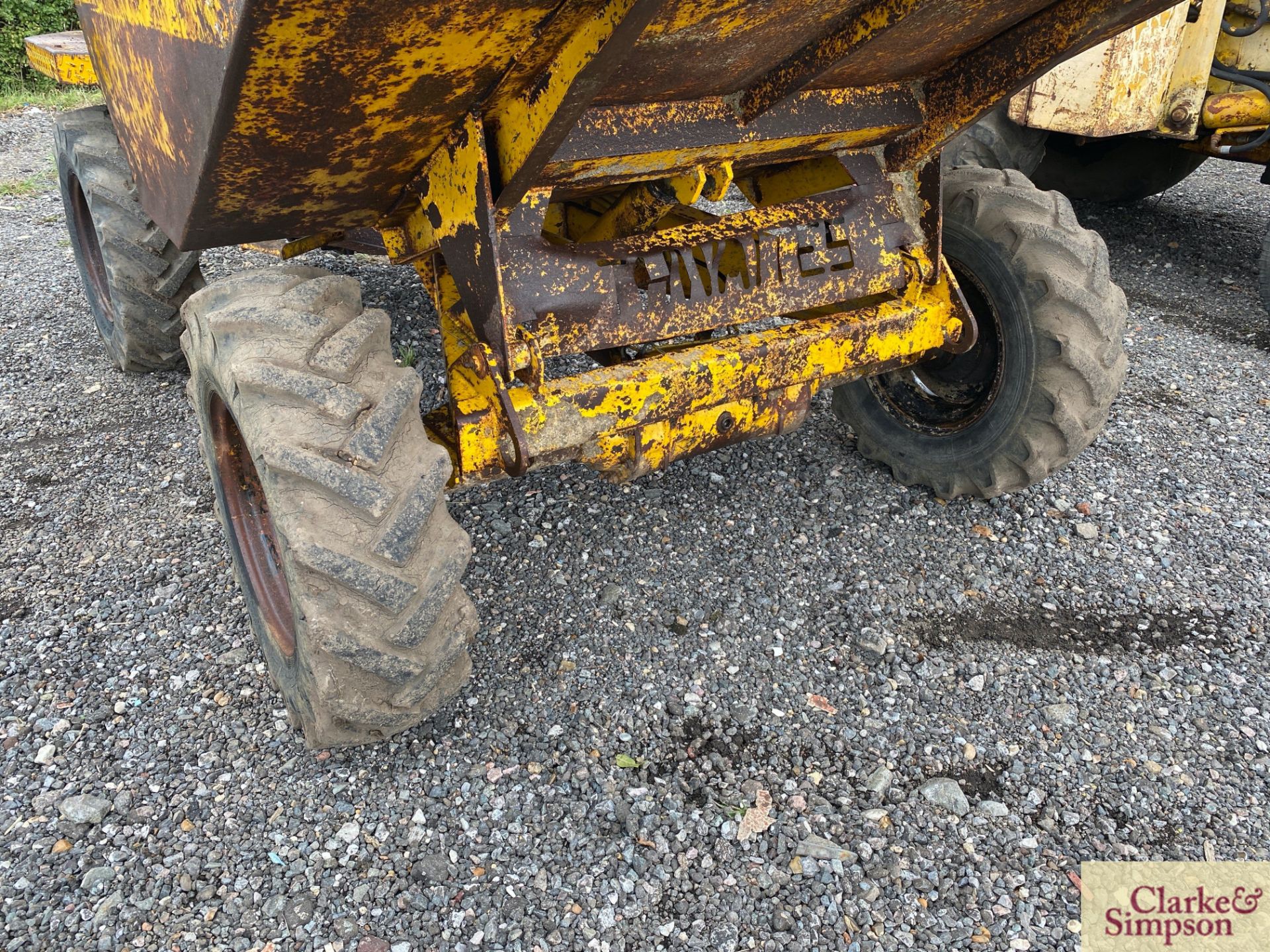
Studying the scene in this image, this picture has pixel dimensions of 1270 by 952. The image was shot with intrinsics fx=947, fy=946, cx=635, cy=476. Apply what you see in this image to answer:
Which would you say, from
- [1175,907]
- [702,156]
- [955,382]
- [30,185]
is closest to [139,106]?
[702,156]

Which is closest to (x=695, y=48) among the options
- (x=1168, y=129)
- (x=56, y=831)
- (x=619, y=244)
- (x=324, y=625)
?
(x=619, y=244)

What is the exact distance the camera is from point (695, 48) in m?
2.02

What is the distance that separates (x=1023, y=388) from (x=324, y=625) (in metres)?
2.18

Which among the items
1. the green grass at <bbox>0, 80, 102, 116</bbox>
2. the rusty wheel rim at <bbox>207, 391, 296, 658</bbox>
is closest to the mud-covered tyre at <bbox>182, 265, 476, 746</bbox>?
the rusty wheel rim at <bbox>207, 391, 296, 658</bbox>

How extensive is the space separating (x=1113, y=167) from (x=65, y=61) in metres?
6.05

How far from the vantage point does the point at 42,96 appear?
433 inches

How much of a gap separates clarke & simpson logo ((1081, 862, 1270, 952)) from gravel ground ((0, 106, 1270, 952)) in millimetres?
47

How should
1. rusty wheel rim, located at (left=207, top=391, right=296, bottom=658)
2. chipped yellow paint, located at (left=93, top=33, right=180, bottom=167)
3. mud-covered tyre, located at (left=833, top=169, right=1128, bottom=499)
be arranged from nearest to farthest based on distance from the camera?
chipped yellow paint, located at (left=93, top=33, right=180, bottom=167)
rusty wheel rim, located at (left=207, top=391, right=296, bottom=658)
mud-covered tyre, located at (left=833, top=169, right=1128, bottom=499)

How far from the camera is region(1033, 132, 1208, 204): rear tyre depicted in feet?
19.7

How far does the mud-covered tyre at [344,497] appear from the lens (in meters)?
1.95

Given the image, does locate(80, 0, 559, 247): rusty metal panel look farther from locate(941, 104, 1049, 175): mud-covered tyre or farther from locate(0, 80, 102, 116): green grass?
locate(0, 80, 102, 116): green grass

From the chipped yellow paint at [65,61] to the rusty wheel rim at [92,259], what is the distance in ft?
2.10

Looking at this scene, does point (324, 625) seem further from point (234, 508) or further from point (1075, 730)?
point (1075, 730)

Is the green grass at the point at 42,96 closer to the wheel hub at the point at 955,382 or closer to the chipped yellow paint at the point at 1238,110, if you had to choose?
the wheel hub at the point at 955,382
